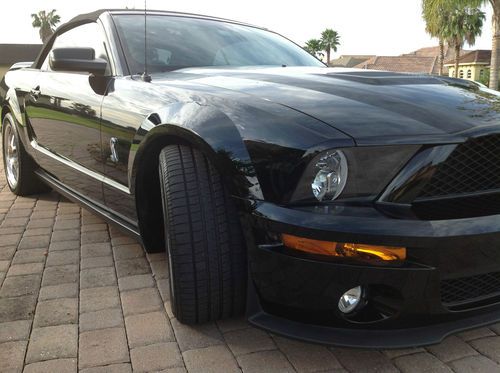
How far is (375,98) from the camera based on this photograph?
2.04 metres

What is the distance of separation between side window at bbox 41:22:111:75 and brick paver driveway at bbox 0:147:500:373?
3.96 ft

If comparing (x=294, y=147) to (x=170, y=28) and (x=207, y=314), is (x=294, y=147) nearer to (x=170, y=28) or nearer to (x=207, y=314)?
(x=207, y=314)

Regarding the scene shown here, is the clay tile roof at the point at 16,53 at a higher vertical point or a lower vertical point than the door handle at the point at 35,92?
higher

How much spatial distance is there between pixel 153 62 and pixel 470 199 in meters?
1.94

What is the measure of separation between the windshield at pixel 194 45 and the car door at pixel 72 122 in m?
0.20

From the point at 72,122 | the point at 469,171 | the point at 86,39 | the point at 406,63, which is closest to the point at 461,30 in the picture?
the point at 406,63

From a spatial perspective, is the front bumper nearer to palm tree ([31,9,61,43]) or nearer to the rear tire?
the rear tire

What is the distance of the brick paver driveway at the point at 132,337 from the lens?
6.57 feet

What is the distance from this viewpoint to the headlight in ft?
5.72

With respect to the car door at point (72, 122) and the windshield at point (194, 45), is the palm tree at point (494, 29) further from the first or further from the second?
the car door at point (72, 122)

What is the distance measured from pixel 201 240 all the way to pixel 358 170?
2.25 feet

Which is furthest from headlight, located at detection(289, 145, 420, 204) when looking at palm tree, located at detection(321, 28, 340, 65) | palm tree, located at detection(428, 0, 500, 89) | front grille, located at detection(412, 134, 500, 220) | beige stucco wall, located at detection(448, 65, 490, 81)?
palm tree, located at detection(321, 28, 340, 65)

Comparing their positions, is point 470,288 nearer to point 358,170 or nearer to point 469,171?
point 469,171

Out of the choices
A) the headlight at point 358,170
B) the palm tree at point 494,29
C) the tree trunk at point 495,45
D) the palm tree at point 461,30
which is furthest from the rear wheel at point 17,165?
the palm tree at point 461,30
